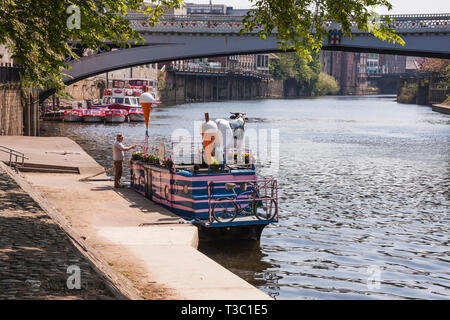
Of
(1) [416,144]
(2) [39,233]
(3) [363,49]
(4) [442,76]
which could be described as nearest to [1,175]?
(2) [39,233]

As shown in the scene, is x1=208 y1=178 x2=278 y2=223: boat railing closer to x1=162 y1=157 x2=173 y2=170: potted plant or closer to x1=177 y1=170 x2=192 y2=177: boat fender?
x1=177 y1=170 x2=192 y2=177: boat fender

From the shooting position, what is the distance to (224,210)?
757 inches

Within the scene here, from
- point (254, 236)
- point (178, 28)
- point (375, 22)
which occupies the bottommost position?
point (254, 236)

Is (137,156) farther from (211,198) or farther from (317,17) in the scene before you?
(317,17)

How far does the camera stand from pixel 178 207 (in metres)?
20.2

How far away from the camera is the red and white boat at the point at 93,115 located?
7056cm

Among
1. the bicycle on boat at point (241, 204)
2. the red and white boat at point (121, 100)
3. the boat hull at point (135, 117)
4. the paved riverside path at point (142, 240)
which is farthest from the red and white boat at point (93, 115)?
the bicycle on boat at point (241, 204)

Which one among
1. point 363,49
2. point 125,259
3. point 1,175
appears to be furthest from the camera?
point 363,49

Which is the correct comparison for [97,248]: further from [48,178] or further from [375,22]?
[48,178]

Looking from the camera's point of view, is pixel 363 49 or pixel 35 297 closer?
pixel 35 297

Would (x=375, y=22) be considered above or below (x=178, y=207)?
above

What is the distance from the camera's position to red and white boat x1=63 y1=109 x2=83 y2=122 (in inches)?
2751

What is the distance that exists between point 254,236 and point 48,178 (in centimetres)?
996
